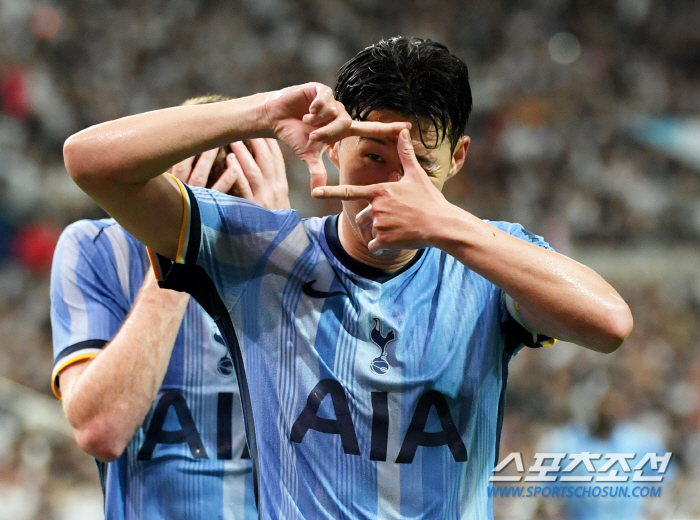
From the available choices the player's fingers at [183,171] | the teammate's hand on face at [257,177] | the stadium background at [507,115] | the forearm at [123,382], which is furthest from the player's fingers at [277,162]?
the stadium background at [507,115]

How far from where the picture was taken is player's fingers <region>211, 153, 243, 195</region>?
2.12 metres

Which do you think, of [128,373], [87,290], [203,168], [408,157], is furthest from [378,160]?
[87,290]

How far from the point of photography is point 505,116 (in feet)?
25.2

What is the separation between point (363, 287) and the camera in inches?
72.0

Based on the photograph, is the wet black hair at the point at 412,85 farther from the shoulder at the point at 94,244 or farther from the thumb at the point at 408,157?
the shoulder at the point at 94,244

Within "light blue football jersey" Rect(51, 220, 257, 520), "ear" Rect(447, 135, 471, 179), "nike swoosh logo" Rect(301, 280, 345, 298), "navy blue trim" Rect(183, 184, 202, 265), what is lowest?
"light blue football jersey" Rect(51, 220, 257, 520)

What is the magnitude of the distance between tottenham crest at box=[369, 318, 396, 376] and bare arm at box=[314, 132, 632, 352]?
0.25 metres

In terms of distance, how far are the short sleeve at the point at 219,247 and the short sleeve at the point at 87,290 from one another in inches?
20.4

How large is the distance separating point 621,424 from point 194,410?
4243mm

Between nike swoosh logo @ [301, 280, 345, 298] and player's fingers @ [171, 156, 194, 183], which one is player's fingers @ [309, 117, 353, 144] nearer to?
nike swoosh logo @ [301, 280, 345, 298]

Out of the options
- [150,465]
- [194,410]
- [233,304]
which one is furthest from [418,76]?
[150,465]

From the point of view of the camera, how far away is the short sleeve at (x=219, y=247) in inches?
66.8

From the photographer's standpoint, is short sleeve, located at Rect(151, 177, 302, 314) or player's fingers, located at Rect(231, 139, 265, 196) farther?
player's fingers, located at Rect(231, 139, 265, 196)

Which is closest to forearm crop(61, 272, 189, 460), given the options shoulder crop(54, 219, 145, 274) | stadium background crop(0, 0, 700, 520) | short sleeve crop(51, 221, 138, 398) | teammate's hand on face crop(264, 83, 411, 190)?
short sleeve crop(51, 221, 138, 398)
